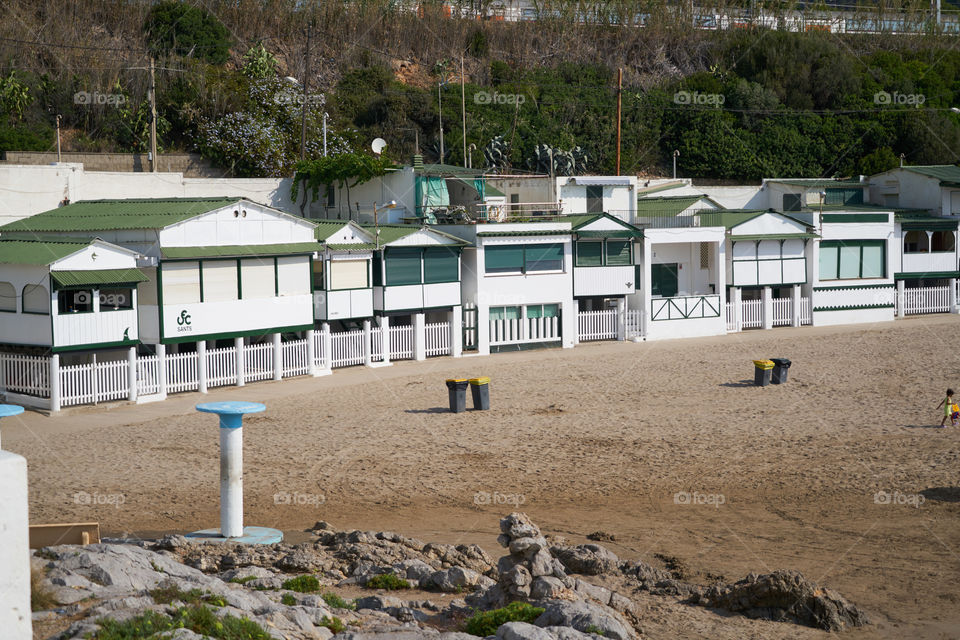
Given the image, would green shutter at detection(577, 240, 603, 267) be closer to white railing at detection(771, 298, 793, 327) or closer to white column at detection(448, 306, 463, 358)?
white column at detection(448, 306, 463, 358)

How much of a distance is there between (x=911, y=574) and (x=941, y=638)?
217 cm

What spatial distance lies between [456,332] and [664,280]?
1090cm

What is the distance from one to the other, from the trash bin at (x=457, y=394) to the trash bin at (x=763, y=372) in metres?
8.08

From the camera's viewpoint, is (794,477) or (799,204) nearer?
(794,477)

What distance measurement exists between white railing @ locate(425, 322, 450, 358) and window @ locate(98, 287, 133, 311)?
32.9 ft

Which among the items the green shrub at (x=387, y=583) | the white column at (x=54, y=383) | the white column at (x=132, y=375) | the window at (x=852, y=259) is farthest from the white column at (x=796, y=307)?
the green shrub at (x=387, y=583)

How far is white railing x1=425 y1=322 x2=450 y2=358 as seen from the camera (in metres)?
34.3

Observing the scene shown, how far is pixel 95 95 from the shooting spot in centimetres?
5553

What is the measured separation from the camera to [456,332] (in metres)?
34.7

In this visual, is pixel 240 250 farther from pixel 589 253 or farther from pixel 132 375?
pixel 589 253

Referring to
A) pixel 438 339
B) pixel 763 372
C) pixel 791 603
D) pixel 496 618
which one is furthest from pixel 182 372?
pixel 791 603

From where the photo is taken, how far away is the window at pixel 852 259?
1682 inches

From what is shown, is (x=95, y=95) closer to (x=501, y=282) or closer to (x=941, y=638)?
(x=501, y=282)

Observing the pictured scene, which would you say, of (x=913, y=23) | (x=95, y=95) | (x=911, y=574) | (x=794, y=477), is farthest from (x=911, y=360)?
(x=913, y=23)
